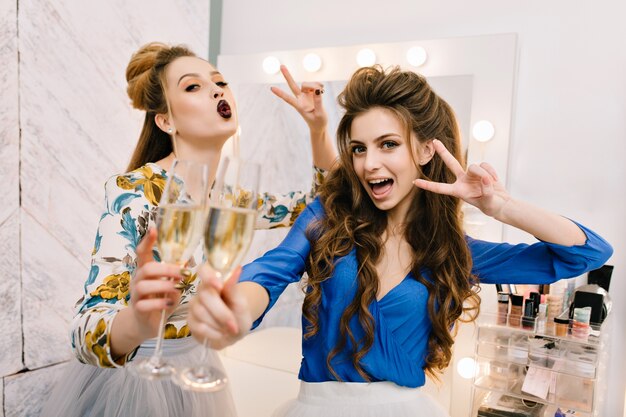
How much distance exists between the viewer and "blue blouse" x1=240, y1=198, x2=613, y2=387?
4.05 ft

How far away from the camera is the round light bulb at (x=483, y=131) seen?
1972mm

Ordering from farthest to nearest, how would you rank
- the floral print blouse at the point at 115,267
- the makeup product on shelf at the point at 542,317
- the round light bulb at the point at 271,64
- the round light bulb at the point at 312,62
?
1. the round light bulb at the point at 271,64
2. the round light bulb at the point at 312,62
3. the makeup product on shelf at the point at 542,317
4. the floral print blouse at the point at 115,267

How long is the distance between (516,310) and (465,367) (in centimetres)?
37

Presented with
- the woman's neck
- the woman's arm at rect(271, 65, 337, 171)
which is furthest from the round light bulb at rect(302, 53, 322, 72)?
the woman's neck

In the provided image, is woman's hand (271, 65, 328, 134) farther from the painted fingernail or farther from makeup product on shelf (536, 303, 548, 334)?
the painted fingernail

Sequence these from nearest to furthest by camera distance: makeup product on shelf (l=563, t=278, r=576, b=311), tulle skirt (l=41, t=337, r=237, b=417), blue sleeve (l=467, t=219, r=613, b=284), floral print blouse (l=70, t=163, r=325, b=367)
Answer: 1. floral print blouse (l=70, t=163, r=325, b=367)
2. blue sleeve (l=467, t=219, r=613, b=284)
3. tulle skirt (l=41, t=337, r=237, b=417)
4. makeup product on shelf (l=563, t=278, r=576, b=311)

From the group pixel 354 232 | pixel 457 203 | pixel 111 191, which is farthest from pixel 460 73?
pixel 111 191

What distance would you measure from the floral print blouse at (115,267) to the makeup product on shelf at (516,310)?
3.24ft

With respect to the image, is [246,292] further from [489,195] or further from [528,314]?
[528,314]

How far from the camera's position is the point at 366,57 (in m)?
2.20

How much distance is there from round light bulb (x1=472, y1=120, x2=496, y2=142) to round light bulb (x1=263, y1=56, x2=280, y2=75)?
929mm

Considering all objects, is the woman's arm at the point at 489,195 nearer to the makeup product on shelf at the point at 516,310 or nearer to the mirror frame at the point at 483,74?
the makeup product on shelf at the point at 516,310

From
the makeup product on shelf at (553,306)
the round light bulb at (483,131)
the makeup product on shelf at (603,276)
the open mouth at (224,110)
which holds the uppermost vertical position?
the round light bulb at (483,131)

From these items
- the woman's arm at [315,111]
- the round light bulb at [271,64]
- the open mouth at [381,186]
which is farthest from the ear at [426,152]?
the round light bulb at [271,64]
